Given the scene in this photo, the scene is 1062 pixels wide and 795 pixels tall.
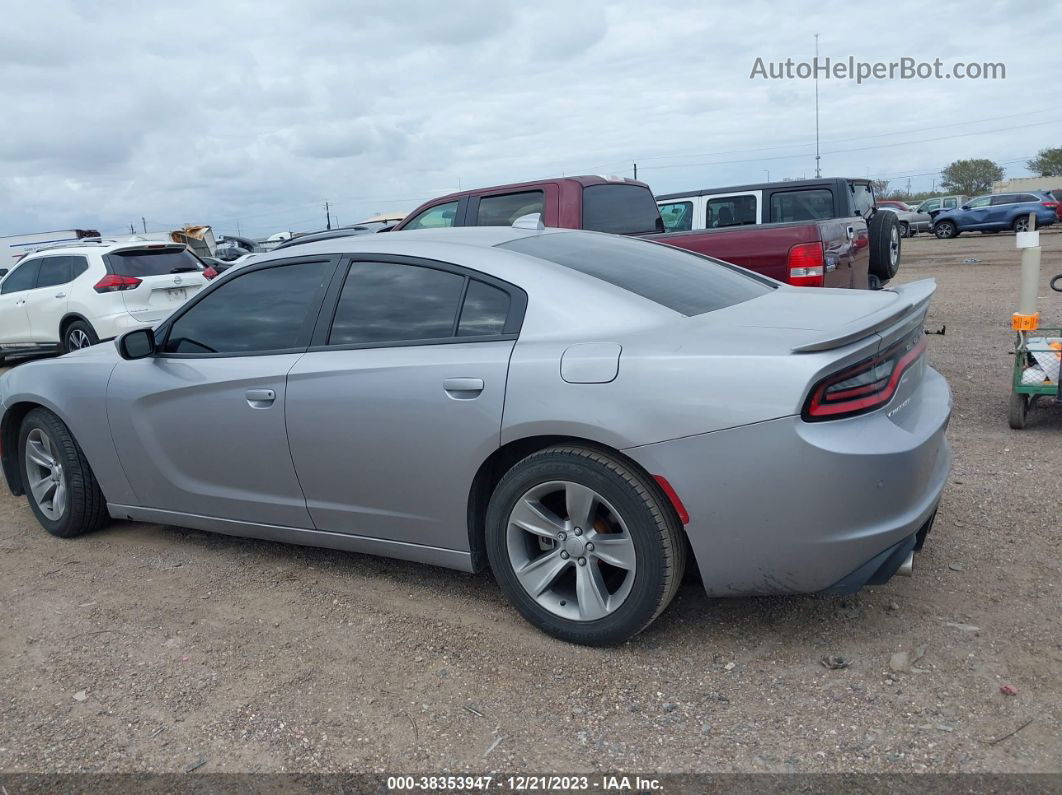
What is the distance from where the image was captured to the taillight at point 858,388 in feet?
8.91

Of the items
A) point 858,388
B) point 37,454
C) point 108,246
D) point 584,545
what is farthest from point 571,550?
point 108,246

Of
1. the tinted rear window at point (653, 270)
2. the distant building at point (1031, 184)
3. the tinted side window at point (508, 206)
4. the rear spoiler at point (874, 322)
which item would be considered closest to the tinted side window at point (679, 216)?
the tinted side window at point (508, 206)

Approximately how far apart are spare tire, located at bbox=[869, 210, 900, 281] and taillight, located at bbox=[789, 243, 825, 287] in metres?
3.30

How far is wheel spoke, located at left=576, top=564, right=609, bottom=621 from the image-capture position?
3123 millimetres

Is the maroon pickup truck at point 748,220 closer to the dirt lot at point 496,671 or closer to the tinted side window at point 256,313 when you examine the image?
the dirt lot at point 496,671

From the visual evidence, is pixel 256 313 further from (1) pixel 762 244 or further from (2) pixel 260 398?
(1) pixel 762 244

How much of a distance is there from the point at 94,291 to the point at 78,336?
68 centimetres

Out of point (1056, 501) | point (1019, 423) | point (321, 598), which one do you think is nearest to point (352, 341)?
point (321, 598)

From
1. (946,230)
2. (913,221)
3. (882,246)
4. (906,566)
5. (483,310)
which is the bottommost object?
(906,566)

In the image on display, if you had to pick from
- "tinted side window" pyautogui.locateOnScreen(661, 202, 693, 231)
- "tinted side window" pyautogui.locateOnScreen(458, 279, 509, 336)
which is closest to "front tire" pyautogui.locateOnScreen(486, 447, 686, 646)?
"tinted side window" pyautogui.locateOnScreen(458, 279, 509, 336)

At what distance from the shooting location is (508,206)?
8.16 metres

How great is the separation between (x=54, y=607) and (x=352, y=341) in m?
1.80

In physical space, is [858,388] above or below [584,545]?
above

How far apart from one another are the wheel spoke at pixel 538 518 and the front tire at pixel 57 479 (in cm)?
262
